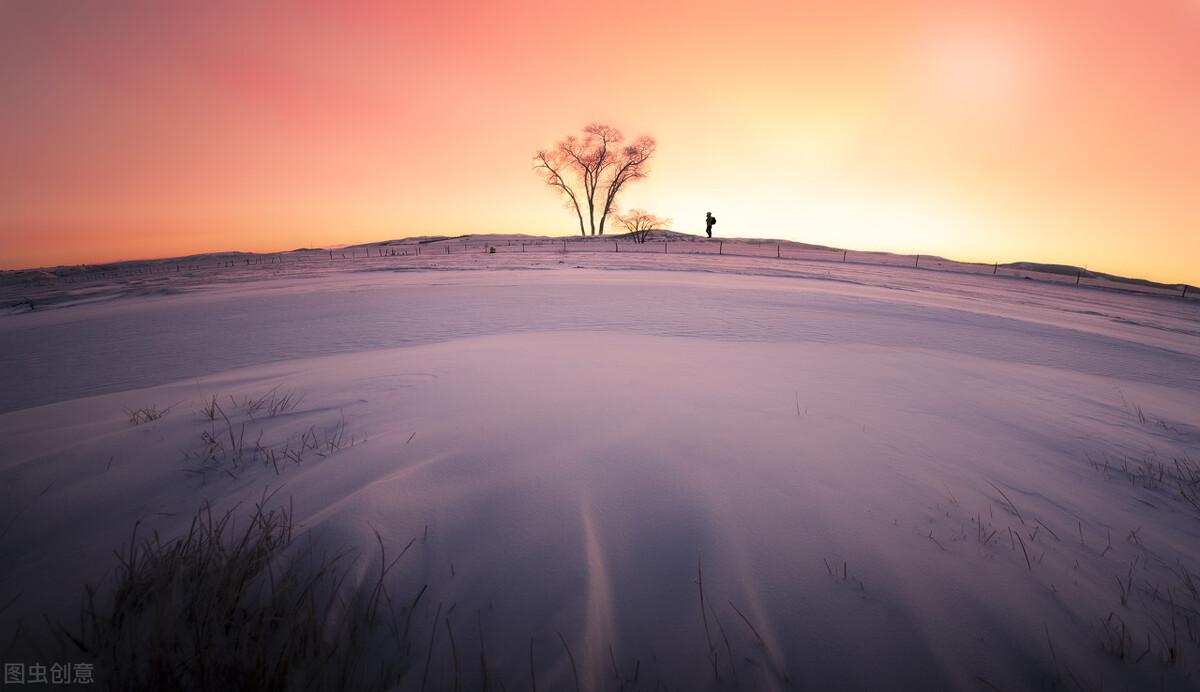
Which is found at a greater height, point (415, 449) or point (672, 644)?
point (415, 449)

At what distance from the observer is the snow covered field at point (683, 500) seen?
4.25 feet

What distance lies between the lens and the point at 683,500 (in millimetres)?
1952

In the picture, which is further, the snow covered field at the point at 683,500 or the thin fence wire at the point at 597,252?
the thin fence wire at the point at 597,252

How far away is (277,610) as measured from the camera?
126 cm

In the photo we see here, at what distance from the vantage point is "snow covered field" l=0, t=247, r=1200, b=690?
1295mm

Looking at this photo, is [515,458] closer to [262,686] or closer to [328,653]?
[328,653]

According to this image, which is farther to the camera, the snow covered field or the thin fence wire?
the thin fence wire

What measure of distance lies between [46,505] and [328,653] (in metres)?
1.81

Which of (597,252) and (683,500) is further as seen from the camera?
(597,252)

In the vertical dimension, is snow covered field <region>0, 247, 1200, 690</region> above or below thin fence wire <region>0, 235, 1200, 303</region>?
below

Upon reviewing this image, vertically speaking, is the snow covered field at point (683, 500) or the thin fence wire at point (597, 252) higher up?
the thin fence wire at point (597, 252)

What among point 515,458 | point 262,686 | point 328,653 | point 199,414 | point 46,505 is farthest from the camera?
point 199,414

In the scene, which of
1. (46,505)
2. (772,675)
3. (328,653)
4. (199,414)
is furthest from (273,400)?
(772,675)

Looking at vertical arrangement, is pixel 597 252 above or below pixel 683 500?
above
